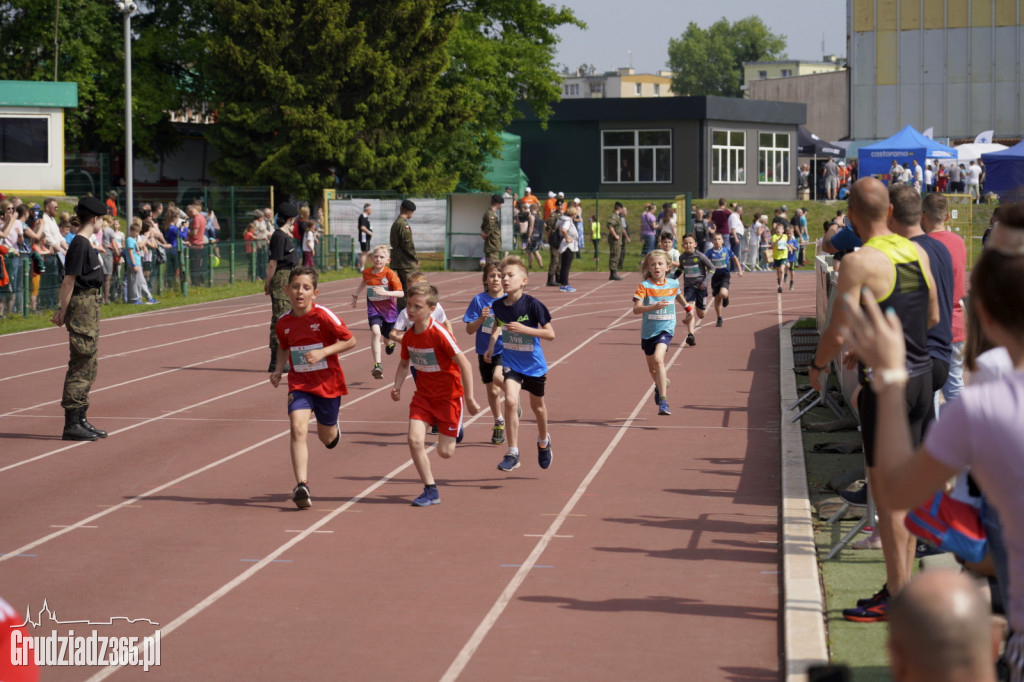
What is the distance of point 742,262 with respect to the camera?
42.9 metres

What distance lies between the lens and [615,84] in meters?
187

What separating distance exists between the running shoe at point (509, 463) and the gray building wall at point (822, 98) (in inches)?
3123

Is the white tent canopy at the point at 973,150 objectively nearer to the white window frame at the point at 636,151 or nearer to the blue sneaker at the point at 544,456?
the white window frame at the point at 636,151

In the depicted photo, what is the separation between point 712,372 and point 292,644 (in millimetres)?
11901

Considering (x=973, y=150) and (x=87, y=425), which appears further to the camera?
(x=973, y=150)

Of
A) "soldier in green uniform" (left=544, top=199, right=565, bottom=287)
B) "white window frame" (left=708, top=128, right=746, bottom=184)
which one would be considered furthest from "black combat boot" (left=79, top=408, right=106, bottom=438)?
"white window frame" (left=708, top=128, right=746, bottom=184)

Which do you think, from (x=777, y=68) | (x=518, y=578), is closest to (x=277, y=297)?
(x=518, y=578)

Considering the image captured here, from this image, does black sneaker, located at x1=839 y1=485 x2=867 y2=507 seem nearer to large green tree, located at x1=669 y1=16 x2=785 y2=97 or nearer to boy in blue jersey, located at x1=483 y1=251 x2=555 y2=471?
boy in blue jersey, located at x1=483 y1=251 x2=555 y2=471

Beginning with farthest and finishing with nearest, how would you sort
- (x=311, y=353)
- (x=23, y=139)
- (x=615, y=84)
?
(x=615, y=84) → (x=23, y=139) → (x=311, y=353)

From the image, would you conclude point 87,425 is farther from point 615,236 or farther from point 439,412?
point 615,236

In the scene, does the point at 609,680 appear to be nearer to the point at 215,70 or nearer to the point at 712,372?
the point at 712,372

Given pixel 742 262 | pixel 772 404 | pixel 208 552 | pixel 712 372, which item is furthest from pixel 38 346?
pixel 742 262

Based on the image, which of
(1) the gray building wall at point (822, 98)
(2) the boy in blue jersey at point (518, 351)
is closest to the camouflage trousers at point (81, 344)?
(2) the boy in blue jersey at point (518, 351)

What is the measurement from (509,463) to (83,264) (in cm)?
454
